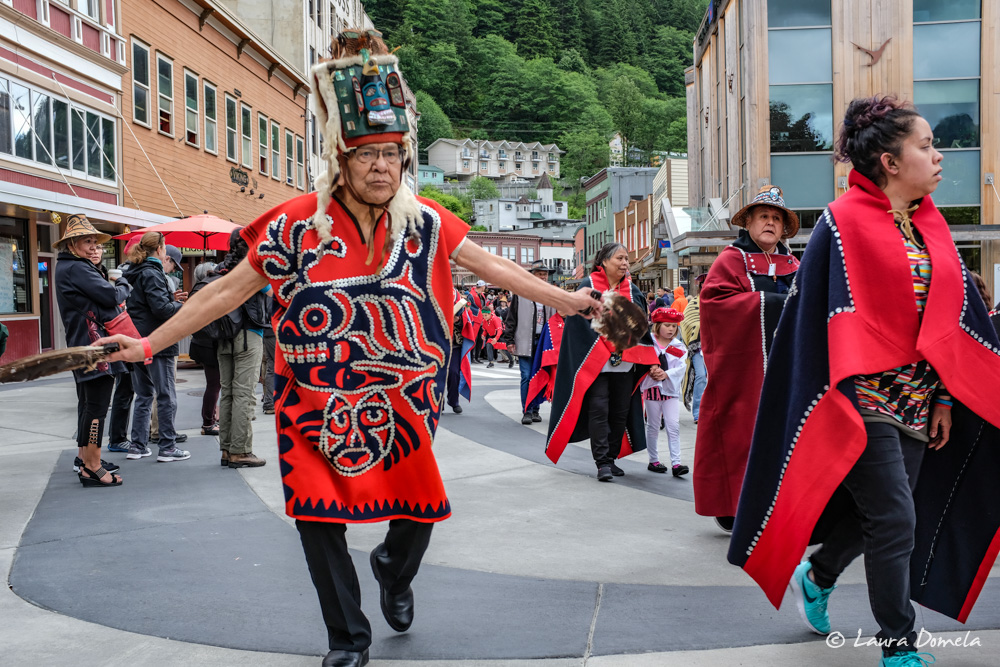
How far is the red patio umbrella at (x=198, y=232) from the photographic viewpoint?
44.8 feet

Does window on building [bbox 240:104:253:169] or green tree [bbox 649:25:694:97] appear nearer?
window on building [bbox 240:104:253:169]

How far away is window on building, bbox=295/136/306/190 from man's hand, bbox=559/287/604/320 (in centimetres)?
3346

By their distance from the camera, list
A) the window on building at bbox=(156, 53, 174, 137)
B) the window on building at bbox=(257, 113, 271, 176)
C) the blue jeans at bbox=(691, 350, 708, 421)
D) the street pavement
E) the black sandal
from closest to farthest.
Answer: the street pavement, the black sandal, the blue jeans at bbox=(691, 350, 708, 421), the window on building at bbox=(156, 53, 174, 137), the window on building at bbox=(257, 113, 271, 176)

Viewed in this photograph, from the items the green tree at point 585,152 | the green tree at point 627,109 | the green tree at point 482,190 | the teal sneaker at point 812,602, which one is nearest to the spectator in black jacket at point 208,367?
the teal sneaker at point 812,602

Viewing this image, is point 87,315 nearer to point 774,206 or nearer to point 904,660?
point 774,206

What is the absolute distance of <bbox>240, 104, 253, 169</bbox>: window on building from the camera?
2936 centimetres

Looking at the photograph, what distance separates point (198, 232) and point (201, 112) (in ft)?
42.7

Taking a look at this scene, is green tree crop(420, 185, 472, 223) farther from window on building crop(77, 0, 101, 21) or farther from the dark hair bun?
the dark hair bun

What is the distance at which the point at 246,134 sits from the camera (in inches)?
1172

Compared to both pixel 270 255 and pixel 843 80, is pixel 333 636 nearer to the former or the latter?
pixel 270 255

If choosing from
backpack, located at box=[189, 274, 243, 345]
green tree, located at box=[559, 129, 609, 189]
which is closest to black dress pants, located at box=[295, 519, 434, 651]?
backpack, located at box=[189, 274, 243, 345]

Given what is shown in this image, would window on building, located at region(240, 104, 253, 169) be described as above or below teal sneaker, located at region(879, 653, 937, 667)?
above

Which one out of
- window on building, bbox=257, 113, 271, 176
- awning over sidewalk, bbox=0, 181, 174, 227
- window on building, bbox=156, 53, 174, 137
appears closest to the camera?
awning over sidewalk, bbox=0, 181, 174, 227

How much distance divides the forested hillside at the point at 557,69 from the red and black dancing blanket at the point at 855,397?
366 ft
